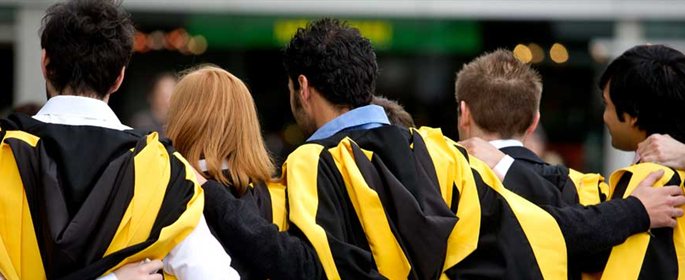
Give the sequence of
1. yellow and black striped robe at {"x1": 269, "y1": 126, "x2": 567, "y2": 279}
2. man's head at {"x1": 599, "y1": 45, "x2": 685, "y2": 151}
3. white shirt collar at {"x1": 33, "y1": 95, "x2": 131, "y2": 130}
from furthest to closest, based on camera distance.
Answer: man's head at {"x1": 599, "y1": 45, "x2": 685, "y2": 151}, yellow and black striped robe at {"x1": 269, "y1": 126, "x2": 567, "y2": 279}, white shirt collar at {"x1": 33, "y1": 95, "x2": 131, "y2": 130}

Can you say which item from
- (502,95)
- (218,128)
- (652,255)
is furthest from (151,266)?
(652,255)

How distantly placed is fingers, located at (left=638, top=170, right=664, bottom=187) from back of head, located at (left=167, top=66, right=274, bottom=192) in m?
1.33

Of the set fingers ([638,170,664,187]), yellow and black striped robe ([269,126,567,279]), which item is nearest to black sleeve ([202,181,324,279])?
yellow and black striped robe ([269,126,567,279])

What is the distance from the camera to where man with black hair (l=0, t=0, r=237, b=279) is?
3006 mm

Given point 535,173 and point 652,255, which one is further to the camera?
point 535,173

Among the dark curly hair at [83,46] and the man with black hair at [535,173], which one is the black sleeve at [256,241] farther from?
the man with black hair at [535,173]

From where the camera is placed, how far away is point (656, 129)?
4.07m

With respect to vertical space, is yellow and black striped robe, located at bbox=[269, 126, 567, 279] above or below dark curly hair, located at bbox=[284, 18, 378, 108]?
below

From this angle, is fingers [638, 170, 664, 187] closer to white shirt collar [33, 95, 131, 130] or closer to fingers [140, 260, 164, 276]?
fingers [140, 260, 164, 276]

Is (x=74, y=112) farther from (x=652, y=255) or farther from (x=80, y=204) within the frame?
(x=652, y=255)

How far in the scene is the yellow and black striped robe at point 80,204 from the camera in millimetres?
2992

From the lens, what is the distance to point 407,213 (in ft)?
11.3

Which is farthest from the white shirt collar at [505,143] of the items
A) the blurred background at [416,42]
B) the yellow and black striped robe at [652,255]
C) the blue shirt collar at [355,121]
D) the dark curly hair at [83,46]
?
the blurred background at [416,42]

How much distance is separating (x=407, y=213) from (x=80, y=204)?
103cm
